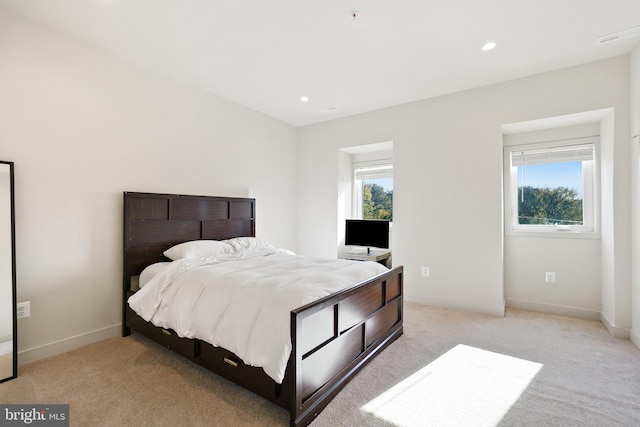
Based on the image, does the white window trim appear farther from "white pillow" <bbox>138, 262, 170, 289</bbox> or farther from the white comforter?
"white pillow" <bbox>138, 262, 170, 289</bbox>

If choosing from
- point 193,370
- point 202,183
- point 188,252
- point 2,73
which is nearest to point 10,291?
point 188,252

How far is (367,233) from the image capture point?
4.43 metres

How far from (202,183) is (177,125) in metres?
0.71

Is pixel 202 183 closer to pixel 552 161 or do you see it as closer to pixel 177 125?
pixel 177 125

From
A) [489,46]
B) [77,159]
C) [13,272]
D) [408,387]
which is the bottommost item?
[408,387]

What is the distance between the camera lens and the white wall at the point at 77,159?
2311mm

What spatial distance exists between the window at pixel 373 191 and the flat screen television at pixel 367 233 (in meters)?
0.52

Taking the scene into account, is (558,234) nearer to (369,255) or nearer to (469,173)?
(469,173)

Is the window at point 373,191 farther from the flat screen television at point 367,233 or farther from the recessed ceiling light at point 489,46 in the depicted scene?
the recessed ceiling light at point 489,46

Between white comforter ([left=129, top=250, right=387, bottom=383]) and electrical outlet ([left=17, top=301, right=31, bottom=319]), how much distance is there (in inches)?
29.5

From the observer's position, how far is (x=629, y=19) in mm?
2268

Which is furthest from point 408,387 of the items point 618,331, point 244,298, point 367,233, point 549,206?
point 549,206

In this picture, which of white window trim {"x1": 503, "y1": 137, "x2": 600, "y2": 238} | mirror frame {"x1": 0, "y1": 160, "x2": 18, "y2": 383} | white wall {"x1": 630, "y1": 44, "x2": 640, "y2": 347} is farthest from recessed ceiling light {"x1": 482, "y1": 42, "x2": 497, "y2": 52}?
mirror frame {"x1": 0, "y1": 160, "x2": 18, "y2": 383}

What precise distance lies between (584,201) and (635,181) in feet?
2.57
